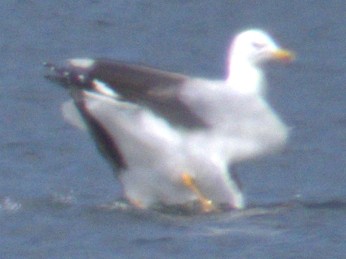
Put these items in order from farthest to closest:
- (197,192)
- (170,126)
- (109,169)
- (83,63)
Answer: (109,169)
(197,192)
(170,126)
(83,63)

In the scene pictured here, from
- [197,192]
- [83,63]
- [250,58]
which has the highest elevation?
[250,58]

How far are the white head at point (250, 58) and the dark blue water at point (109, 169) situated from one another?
2.32 ft

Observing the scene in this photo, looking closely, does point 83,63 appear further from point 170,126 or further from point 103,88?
point 170,126

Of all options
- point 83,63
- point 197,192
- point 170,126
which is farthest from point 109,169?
point 83,63

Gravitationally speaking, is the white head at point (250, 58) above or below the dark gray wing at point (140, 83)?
above

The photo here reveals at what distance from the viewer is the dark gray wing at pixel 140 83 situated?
14.5m

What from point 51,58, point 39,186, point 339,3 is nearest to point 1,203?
point 39,186

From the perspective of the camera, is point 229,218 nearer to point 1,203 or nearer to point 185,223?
point 185,223

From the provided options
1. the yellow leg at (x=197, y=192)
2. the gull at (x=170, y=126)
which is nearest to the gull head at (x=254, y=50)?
the gull at (x=170, y=126)

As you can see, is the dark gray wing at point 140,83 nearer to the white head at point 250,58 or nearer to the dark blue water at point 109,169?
the white head at point 250,58

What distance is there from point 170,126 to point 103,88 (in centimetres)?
59

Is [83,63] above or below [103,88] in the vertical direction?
above

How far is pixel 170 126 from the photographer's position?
48.3 ft

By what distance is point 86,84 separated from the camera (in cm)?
1445
